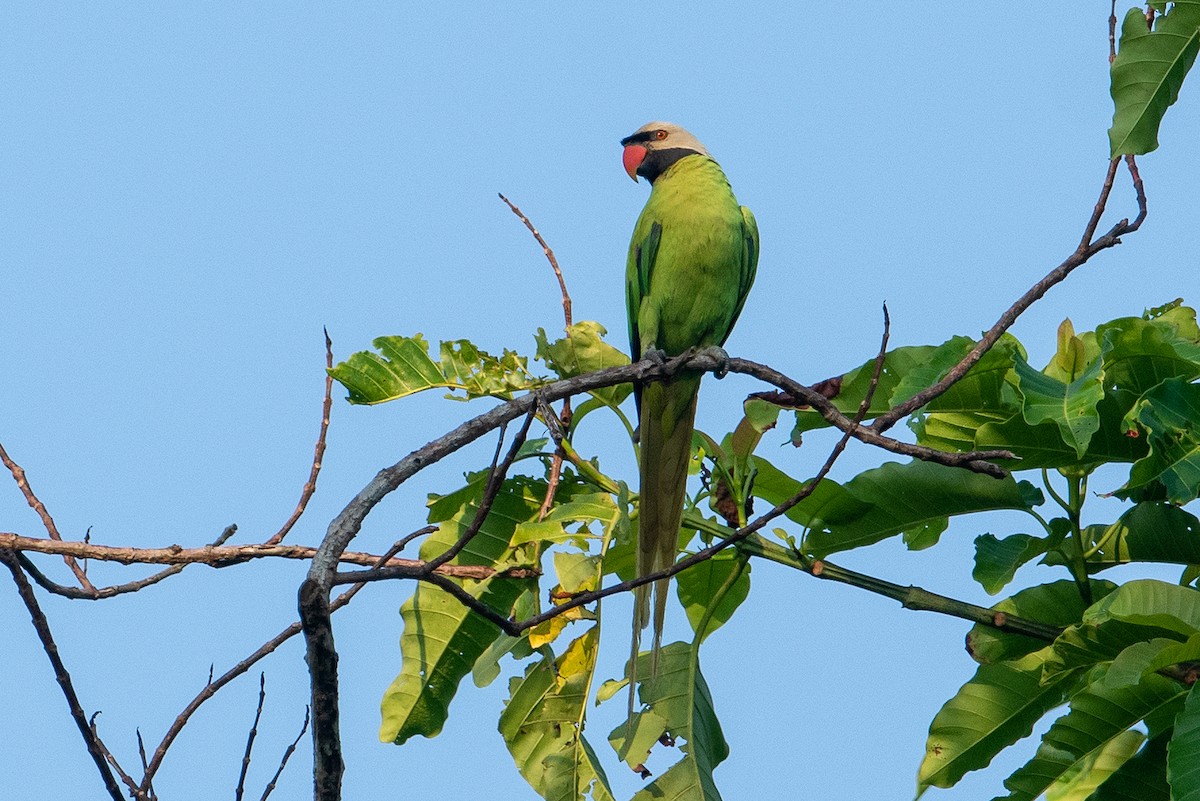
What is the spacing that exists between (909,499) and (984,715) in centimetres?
74

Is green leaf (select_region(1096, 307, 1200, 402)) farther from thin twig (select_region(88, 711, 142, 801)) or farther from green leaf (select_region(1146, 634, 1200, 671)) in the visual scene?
thin twig (select_region(88, 711, 142, 801))

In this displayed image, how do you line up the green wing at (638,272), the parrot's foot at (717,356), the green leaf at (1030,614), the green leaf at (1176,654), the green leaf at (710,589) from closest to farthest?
the green leaf at (1176,654) < the green leaf at (1030,614) < the green leaf at (710,589) < the parrot's foot at (717,356) < the green wing at (638,272)

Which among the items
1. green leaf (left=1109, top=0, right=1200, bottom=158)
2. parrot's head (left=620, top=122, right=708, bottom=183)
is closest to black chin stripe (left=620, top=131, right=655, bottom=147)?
parrot's head (left=620, top=122, right=708, bottom=183)

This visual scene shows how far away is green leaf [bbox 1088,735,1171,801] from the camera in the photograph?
3480 millimetres

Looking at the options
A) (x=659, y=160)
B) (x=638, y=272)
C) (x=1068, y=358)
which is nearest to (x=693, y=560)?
(x=1068, y=358)

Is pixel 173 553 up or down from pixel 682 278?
down

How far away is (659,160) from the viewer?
6.33m

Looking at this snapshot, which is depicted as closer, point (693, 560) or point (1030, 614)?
point (693, 560)

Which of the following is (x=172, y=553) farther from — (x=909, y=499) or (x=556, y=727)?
(x=909, y=499)

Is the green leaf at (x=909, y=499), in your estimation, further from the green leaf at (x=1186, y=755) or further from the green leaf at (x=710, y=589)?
the green leaf at (x=1186, y=755)

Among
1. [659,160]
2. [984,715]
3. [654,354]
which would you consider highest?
[659,160]

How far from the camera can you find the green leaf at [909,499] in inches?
153

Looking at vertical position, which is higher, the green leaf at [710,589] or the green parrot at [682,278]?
the green parrot at [682,278]

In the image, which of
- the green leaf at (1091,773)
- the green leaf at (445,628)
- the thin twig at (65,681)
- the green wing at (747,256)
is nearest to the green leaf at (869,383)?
the green leaf at (445,628)
